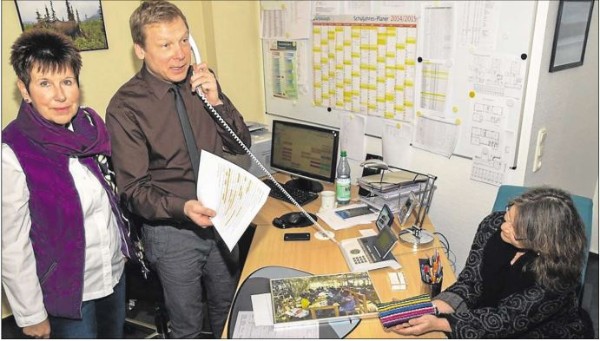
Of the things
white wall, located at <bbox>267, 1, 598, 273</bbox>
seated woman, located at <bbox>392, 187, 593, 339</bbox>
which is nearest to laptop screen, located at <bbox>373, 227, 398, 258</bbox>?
seated woman, located at <bbox>392, 187, 593, 339</bbox>

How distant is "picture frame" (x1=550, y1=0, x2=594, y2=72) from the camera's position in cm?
187

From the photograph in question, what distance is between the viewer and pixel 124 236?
5.66ft

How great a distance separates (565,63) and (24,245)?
7.28 ft

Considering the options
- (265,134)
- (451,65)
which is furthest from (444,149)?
(265,134)

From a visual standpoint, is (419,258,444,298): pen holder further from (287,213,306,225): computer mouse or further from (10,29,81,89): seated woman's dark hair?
(10,29,81,89): seated woman's dark hair

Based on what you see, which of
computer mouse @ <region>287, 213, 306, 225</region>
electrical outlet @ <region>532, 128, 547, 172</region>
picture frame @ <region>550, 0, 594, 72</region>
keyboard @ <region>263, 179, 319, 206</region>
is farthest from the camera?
keyboard @ <region>263, 179, 319, 206</region>

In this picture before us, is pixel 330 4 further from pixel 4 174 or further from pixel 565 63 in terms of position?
pixel 4 174

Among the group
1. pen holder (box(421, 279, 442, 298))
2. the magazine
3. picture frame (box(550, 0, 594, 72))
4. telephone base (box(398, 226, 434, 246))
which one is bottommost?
pen holder (box(421, 279, 442, 298))

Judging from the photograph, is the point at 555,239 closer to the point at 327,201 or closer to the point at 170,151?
the point at 327,201

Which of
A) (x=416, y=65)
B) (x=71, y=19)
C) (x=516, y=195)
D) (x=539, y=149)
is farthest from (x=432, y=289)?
(x=71, y=19)

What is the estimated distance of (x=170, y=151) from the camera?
172 centimetres

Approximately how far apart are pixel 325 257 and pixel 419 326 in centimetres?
54

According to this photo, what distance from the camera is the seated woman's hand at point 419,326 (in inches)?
55.2

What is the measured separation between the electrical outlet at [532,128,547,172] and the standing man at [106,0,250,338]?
1.29 meters
